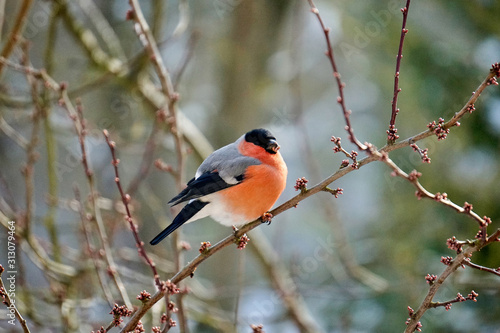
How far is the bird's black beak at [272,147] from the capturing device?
2.93m

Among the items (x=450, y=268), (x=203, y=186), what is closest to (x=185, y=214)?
(x=203, y=186)

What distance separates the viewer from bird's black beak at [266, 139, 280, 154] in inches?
115

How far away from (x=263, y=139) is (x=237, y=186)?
335mm

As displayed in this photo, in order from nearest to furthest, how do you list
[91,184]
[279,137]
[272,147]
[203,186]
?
[91,184] < [203,186] < [272,147] < [279,137]

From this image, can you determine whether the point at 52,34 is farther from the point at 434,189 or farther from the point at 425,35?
the point at 434,189

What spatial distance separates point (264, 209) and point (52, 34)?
2292 mm

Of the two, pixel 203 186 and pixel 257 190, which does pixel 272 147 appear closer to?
pixel 257 190

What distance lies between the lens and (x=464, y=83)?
4.25 m

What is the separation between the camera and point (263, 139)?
Answer: 303 cm

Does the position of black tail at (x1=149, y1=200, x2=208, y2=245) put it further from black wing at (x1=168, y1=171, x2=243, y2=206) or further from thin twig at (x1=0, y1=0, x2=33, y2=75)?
thin twig at (x1=0, y1=0, x2=33, y2=75)

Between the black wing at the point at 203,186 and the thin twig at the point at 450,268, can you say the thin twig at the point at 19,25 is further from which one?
the thin twig at the point at 450,268

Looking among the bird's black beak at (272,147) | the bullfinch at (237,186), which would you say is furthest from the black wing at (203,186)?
the bird's black beak at (272,147)

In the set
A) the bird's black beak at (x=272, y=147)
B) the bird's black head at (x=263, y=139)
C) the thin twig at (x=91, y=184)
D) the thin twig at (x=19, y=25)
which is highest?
the thin twig at (x=19, y=25)

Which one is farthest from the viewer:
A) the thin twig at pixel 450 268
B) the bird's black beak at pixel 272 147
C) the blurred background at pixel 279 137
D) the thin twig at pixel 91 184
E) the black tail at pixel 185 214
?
the blurred background at pixel 279 137
